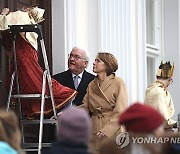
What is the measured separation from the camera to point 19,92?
6.62m

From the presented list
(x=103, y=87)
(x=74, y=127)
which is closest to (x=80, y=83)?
(x=103, y=87)

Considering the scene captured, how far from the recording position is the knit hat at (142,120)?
3.34 metres

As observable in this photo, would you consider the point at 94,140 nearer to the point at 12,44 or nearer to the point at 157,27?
the point at 12,44

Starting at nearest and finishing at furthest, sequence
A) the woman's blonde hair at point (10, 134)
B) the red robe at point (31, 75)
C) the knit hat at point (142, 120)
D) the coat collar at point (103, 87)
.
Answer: the knit hat at point (142, 120)
the woman's blonde hair at point (10, 134)
the red robe at point (31, 75)
the coat collar at point (103, 87)

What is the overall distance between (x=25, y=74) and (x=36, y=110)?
0.37 m

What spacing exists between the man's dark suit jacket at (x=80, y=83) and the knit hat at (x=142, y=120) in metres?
3.76

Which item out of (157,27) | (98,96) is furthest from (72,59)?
(157,27)

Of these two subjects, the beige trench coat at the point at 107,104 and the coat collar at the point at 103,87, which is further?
the coat collar at the point at 103,87

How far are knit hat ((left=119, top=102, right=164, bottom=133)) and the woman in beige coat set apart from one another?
3.32 metres

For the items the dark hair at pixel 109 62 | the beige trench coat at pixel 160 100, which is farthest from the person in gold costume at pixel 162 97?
the dark hair at pixel 109 62

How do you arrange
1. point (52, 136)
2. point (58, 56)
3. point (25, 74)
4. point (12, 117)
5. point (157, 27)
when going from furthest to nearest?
point (157, 27) < point (58, 56) < point (52, 136) < point (25, 74) < point (12, 117)

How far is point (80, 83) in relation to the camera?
23.9ft

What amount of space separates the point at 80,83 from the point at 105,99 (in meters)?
0.53

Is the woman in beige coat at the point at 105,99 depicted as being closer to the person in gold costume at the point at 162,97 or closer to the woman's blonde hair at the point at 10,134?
the person in gold costume at the point at 162,97
